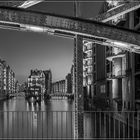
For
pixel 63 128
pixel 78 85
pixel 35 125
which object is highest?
pixel 78 85

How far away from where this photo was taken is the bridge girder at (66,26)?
781 centimetres

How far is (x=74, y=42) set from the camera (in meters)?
8.50

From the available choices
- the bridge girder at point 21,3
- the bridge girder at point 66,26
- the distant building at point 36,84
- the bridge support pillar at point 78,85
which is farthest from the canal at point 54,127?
the distant building at point 36,84

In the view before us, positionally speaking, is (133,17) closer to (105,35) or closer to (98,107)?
(98,107)

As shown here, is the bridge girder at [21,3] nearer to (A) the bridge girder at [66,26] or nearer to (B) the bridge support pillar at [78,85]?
(A) the bridge girder at [66,26]

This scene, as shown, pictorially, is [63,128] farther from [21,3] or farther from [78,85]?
[21,3]

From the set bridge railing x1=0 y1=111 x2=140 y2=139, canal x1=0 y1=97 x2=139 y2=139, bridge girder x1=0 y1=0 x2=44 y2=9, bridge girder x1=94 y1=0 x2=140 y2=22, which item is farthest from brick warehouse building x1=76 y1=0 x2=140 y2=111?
bridge girder x1=0 y1=0 x2=44 y2=9

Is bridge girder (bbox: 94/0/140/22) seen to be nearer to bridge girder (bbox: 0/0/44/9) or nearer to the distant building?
bridge girder (bbox: 0/0/44/9)

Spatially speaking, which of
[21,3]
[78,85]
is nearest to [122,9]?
[78,85]

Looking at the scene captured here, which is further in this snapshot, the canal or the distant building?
the distant building

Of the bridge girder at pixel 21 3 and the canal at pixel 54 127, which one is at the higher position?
the bridge girder at pixel 21 3

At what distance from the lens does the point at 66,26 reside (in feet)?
26.2

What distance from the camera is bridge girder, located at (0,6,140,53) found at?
7.81 meters

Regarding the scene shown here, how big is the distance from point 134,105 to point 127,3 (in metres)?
27.0
